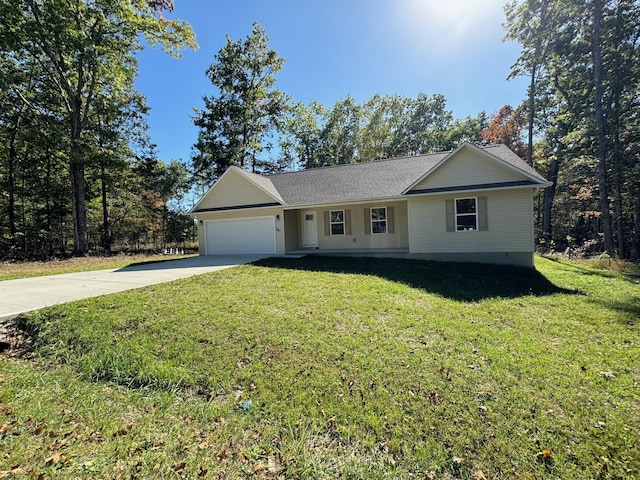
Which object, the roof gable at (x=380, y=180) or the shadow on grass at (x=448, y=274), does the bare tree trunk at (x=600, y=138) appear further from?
the shadow on grass at (x=448, y=274)

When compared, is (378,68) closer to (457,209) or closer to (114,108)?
(457,209)

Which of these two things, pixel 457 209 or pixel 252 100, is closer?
pixel 457 209

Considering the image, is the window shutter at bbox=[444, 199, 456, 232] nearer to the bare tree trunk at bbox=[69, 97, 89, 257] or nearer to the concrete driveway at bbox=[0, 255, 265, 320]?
the concrete driveway at bbox=[0, 255, 265, 320]

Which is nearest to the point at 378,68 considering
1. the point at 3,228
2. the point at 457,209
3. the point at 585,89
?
the point at 457,209

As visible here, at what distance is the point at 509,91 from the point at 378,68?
1122 cm

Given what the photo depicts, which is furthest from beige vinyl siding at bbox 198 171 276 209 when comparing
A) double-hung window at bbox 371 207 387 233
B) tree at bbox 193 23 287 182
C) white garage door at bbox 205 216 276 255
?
tree at bbox 193 23 287 182

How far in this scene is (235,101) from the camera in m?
27.2

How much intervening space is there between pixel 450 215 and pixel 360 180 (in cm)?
497

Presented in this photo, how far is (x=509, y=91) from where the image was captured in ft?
71.6

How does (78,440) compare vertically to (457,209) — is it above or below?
below

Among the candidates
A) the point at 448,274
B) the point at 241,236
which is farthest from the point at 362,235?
the point at 241,236

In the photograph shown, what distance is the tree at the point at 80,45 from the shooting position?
48.6 feet

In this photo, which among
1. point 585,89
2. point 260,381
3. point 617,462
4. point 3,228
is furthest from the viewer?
point 3,228

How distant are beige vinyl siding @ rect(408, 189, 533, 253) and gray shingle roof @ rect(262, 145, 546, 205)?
130 cm
